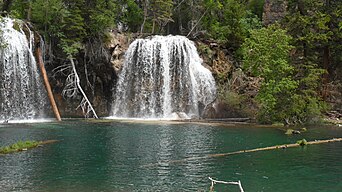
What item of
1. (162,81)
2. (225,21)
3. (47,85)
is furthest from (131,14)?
(47,85)

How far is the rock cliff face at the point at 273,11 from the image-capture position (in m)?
46.2

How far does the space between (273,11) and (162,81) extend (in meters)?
17.6

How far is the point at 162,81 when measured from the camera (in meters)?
37.4

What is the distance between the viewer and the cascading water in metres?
37.0

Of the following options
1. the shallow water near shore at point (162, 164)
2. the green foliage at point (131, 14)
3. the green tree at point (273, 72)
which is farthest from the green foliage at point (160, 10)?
the shallow water near shore at point (162, 164)

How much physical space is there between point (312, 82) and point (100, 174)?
2225cm

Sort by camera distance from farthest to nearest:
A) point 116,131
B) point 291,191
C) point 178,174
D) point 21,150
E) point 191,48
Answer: point 191,48, point 116,131, point 21,150, point 178,174, point 291,191

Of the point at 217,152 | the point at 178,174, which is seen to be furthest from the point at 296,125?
the point at 178,174

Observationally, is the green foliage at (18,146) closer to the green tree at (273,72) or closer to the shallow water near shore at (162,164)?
the shallow water near shore at (162,164)

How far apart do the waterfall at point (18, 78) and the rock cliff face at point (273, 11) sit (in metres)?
25.9

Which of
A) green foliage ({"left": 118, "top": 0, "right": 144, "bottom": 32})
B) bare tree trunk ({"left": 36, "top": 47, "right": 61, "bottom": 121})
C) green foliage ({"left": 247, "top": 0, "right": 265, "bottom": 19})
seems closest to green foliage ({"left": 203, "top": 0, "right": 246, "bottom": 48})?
green foliage ({"left": 247, "top": 0, "right": 265, "bottom": 19})

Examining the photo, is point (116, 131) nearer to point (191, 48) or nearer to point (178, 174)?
point (178, 174)

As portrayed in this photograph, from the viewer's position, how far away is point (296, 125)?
29359 millimetres

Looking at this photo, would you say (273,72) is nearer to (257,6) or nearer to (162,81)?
(162,81)
